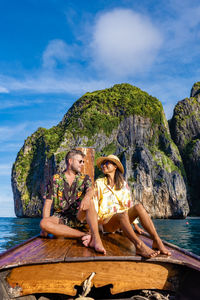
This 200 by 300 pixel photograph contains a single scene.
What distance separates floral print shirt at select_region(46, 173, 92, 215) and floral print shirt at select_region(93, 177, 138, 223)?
0.42m

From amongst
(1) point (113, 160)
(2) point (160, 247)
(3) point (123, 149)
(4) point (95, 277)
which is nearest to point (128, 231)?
(2) point (160, 247)

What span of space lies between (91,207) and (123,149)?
2333 inches

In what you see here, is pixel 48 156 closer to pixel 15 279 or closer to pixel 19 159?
pixel 19 159

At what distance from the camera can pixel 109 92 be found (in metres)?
78.5

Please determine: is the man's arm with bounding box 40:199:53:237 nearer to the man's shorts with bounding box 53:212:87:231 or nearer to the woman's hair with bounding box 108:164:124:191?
the man's shorts with bounding box 53:212:87:231

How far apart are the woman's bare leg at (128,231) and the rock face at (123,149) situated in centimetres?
4623

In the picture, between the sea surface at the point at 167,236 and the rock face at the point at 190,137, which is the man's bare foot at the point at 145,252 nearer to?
the sea surface at the point at 167,236

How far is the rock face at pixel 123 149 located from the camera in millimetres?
52125

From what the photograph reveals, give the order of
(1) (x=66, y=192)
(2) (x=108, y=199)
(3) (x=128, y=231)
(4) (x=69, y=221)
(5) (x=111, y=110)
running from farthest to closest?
(5) (x=111, y=110) < (2) (x=108, y=199) < (4) (x=69, y=221) < (1) (x=66, y=192) < (3) (x=128, y=231)

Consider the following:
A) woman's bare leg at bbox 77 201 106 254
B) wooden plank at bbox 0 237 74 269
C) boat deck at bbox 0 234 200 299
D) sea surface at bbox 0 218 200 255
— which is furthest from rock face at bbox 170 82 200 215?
wooden plank at bbox 0 237 74 269

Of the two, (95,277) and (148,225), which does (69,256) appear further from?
(148,225)

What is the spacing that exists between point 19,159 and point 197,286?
7971cm

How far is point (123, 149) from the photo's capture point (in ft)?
203

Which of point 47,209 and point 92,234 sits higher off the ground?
point 47,209
